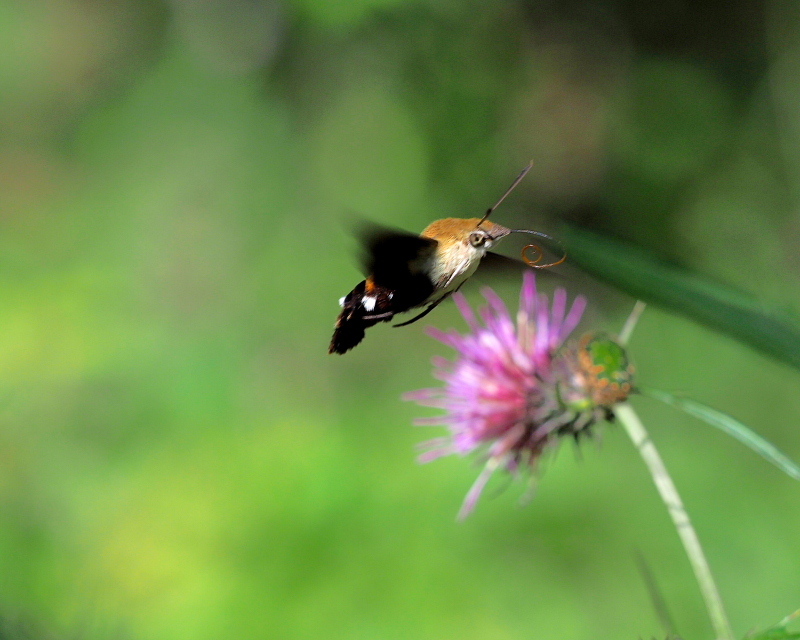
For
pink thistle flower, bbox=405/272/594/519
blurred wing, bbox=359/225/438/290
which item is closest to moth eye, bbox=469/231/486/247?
blurred wing, bbox=359/225/438/290

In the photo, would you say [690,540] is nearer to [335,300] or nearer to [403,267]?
[403,267]

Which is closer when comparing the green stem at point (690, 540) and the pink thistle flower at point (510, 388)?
the green stem at point (690, 540)

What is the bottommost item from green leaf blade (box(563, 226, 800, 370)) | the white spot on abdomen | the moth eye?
green leaf blade (box(563, 226, 800, 370))

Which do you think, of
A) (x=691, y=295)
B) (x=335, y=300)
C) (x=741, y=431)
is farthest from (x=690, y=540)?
(x=335, y=300)

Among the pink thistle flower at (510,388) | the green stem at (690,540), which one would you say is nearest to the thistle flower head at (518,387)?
the pink thistle flower at (510,388)

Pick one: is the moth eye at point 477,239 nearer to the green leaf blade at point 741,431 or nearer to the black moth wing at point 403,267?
the black moth wing at point 403,267

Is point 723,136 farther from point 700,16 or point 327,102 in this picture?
point 327,102

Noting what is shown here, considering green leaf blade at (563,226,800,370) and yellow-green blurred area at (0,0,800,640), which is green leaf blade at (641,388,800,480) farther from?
yellow-green blurred area at (0,0,800,640)

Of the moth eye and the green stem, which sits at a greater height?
the moth eye
